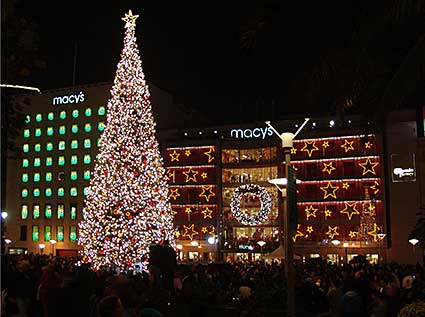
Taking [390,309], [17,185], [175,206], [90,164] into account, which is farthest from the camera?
[17,185]

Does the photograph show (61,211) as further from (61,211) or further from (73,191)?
(73,191)

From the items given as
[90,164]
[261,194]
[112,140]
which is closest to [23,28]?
[112,140]

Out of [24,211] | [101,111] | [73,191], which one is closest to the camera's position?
[101,111]

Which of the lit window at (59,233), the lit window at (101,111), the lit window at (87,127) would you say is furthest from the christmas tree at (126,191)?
the lit window at (59,233)

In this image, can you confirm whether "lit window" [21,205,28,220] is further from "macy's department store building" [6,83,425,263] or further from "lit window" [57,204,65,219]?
"lit window" [57,204,65,219]

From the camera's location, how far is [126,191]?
25.9 meters

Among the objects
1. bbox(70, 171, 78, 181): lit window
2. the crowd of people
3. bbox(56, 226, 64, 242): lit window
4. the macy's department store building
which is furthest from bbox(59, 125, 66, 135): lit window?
the crowd of people

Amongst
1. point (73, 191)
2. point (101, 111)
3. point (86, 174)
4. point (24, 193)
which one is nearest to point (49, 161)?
point (24, 193)

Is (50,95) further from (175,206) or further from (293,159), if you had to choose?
(293,159)

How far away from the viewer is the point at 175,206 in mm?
67375

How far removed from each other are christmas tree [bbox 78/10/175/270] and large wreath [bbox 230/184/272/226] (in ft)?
106

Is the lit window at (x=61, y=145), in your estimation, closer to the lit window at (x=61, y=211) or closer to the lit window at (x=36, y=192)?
the lit window at (x=36, y=192)

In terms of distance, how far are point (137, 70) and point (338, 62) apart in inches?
825

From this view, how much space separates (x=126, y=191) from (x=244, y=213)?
36749 mm
